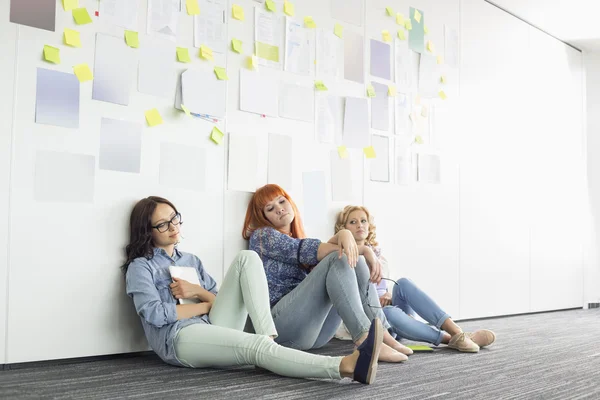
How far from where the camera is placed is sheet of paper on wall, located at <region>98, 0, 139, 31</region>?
273cm

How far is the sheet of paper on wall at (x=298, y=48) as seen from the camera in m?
3.39

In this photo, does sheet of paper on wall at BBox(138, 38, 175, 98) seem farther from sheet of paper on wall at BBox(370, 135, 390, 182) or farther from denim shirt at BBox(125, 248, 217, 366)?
sheet of paper on wall at BBox(370, 135, 390, 182)

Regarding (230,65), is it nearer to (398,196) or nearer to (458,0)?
(398,196)

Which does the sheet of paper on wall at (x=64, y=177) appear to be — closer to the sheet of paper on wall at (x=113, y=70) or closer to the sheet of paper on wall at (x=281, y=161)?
the sheet of paper on wall at (x=113, y=70)

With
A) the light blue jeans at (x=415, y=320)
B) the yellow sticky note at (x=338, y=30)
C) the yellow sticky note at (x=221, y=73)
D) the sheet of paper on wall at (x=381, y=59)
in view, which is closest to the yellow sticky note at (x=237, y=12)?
the yellow sticky note at (x=221, y=73)

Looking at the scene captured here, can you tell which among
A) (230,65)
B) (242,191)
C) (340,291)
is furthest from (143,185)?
(340,291)

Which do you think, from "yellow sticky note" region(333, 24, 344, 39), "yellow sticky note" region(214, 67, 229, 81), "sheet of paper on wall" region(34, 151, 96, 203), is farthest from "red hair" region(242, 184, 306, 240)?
"yellow sticky note" region(333, 24, 344, 39)

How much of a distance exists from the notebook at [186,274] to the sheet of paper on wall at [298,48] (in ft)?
3.91

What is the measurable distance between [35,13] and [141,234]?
3.04 feet

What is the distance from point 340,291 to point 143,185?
93cm

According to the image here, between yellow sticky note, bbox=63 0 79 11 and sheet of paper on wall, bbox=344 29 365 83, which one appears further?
sheet of paper on wall, bbox=344 29 365 83

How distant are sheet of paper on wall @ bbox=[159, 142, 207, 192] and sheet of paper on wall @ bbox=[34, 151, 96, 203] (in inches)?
12.7

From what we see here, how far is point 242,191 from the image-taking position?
3143 mm

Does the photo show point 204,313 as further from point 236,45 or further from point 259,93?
point 236,45
